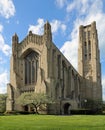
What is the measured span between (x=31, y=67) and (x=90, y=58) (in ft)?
95.1

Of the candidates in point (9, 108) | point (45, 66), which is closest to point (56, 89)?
point (45, 66)

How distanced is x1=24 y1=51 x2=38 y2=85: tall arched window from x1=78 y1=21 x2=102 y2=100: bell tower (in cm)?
2630

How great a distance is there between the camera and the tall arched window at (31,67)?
85.4 metres

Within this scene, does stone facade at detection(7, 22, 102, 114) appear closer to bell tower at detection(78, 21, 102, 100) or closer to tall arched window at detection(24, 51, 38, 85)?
tall arched window at detection(24, 51, 38, 85)

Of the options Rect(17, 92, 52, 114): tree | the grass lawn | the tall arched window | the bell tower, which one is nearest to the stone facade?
the tall arched window

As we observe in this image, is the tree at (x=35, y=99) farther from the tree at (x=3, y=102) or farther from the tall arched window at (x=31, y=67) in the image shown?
the tree at (x=3, y=102)

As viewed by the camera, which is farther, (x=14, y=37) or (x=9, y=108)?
(x=14, y=37)

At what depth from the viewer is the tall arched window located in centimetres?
8542

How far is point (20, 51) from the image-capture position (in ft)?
291

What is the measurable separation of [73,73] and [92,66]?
10.8 metres

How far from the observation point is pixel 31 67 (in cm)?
8644

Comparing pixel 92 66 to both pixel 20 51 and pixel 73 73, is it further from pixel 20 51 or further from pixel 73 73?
pixel 20 51

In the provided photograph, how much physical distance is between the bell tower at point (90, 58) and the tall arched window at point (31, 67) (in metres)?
26.3

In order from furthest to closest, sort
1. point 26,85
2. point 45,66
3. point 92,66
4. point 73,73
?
point 92,66 → point 73,73 → point 26,85 → point 45,66
